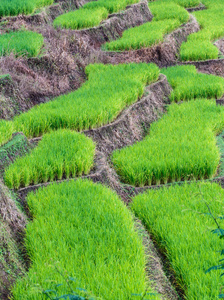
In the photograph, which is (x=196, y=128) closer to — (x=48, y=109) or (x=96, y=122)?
(x=96, y=122)

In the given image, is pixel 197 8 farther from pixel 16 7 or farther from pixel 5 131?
pixel 5 131

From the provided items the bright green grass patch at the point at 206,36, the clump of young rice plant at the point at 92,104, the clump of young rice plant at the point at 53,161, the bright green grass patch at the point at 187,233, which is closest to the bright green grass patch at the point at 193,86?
the clump of young rice plant at the point at 92,104

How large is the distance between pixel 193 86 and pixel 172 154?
269cm

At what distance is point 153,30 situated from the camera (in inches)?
359

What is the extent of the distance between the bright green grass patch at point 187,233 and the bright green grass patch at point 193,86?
9.56ft

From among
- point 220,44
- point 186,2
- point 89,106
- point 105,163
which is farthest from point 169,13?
point 105,163

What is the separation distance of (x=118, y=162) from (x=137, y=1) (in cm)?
795

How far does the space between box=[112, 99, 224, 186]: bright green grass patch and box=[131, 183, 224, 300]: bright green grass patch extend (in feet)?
0.87

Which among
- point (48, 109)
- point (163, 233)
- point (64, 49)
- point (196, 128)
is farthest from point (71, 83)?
point (163, 233)

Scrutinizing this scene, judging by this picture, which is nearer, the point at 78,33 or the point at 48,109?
the point at 48,109

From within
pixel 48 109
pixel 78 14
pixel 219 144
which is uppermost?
pixel 78 14

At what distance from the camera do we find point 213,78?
720 cm

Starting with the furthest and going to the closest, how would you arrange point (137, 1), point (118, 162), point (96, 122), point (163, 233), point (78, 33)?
point (137, 1) → point (78, 33) → point (96, 122) → point (118, 162) → point (163, 233)

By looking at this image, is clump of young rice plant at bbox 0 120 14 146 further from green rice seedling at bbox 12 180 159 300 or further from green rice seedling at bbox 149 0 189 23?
green rice seedling at bbox 149 0 189 23
